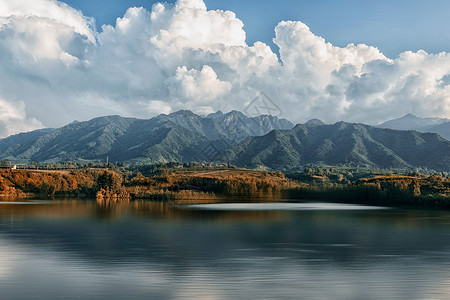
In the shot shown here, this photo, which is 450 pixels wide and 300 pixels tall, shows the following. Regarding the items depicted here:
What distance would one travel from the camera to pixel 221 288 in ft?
91.9

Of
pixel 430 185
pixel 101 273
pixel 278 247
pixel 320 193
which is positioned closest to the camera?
pixel 101 273

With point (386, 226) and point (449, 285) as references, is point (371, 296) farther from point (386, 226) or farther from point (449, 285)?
point (386, 226)

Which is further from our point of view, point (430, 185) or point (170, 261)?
point (430, 185)

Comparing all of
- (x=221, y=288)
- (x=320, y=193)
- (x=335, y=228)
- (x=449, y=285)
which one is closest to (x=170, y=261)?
(x=221, y=288)

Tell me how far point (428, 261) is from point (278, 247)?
14.7 metres

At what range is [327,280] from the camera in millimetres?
30859

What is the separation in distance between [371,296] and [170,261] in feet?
58.6

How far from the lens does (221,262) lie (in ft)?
124

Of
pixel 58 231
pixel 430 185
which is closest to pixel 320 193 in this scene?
pixel 430 185

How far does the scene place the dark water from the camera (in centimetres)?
2762

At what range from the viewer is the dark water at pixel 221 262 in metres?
27.6

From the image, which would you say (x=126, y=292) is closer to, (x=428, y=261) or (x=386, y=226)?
(x=428, y=261)

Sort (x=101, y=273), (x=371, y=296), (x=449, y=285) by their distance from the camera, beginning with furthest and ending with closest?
1. (x=101, y=273)
2. (x=449, y=285)
3. (x=371, y=296)

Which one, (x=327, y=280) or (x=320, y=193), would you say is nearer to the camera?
(x=327, y=280)
